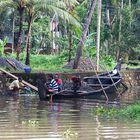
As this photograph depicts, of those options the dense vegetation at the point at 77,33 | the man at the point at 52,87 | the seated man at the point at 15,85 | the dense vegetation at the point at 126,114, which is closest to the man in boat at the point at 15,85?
the seated man at the point at 15,85

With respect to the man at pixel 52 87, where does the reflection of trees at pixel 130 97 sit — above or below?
below

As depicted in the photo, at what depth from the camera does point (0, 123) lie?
1248 centimetres

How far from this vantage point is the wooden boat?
21219mm

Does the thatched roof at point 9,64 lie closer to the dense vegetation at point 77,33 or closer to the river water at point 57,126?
the dense vegetation at point 77,33

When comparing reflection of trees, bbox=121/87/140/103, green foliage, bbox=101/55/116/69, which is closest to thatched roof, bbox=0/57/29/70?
reflection of trees, bbox=121/87/140/103

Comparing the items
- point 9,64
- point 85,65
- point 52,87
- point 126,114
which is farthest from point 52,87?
point 85,65

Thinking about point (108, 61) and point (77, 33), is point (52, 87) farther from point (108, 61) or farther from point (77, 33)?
point (108, 61)

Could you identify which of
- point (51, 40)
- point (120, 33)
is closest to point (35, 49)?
point (51, 40)

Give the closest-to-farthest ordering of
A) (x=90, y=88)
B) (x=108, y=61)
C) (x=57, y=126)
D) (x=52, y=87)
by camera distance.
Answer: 1. (x=57, y=126)
2. (x=52, y=87)
3. (x=90, y=88)
4. (x=108, y=61)

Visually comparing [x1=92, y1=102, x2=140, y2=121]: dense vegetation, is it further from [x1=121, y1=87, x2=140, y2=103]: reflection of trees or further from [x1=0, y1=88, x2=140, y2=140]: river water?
[x1=121, y1=87, x2=140, y2=103]: reflection of trees

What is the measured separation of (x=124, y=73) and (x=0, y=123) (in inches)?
757

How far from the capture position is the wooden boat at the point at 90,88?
21.2 meters

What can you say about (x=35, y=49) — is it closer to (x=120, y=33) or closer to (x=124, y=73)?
(x=120, y=33)

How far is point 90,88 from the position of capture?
24047mm
